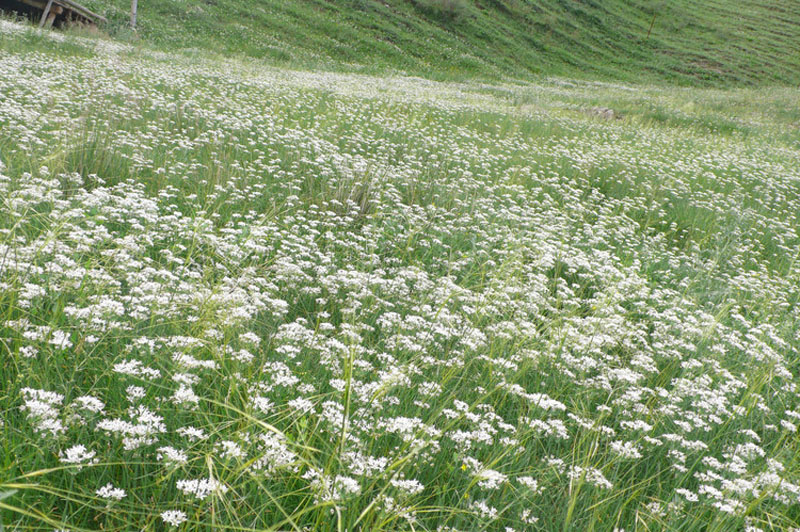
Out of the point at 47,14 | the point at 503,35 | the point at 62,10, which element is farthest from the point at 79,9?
the point at 503,35

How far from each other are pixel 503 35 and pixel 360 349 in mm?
47575

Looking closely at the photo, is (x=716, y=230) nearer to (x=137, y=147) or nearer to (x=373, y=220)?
(x=373, y=220)

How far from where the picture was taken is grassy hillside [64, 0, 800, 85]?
27875mm

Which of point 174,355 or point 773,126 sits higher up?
point 773,126

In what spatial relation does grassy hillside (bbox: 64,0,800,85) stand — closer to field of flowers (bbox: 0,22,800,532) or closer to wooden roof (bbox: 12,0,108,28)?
wooden roof (bbox: 12,0,108,28)

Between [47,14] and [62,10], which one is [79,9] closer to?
[62,10]

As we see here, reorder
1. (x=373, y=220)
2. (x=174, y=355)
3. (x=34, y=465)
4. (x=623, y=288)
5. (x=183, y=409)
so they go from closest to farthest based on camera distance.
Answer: (x=34, y=465) < (x=183, y=409) < (x=174, y=355) < (x=623, y=288) < (x=373, y=220)

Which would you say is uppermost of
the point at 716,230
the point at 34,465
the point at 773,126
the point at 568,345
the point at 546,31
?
the point at 546,31

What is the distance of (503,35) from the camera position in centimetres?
4481

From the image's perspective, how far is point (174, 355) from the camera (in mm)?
2508

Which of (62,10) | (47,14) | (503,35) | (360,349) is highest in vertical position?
(503,35)

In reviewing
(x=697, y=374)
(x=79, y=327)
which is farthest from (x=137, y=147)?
(x=697, y=374)

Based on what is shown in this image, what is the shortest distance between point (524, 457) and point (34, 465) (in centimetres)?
203

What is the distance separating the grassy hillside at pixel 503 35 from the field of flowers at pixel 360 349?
65.4 ft
